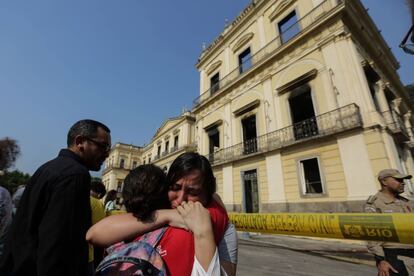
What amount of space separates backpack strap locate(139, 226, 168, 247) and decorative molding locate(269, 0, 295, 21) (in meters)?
13.2

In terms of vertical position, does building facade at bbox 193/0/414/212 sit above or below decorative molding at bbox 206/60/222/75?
below

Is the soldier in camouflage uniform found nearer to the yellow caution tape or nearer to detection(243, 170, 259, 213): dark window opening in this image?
the yellow caution tape

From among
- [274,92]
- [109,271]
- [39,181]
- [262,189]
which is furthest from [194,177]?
[274,92]

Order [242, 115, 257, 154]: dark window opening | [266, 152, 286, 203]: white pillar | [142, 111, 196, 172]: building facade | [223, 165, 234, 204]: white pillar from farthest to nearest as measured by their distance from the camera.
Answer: [142, 111, 196, 172]: building facade
[223, 165, 234, 204]: white pillar
[242, 115, 257, 154]: dark window opening
[266, 152, 286, 203]: white pillar

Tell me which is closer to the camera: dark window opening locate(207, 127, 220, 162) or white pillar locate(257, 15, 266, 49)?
white pillar locate(257, 15, 266, 49)

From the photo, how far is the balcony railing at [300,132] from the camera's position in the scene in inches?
292

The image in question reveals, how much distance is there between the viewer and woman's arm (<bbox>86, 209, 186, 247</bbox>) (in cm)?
91

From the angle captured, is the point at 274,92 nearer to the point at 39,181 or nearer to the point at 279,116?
the point at 279,116

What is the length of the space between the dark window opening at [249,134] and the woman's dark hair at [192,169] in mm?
9997

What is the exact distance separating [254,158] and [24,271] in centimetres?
Answer: 1015

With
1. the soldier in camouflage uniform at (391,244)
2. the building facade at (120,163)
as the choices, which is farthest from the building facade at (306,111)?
the building facade at (120,163)

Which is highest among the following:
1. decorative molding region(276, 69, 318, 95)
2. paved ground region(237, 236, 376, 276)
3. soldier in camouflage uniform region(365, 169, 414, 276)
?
decorative molding region(276, 69, 318, 95)

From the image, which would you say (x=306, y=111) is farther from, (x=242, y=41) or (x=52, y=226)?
(x=52, y=226)

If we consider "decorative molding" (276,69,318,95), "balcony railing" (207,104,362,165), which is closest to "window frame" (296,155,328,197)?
"balcony railing" (207,104,362,165)
